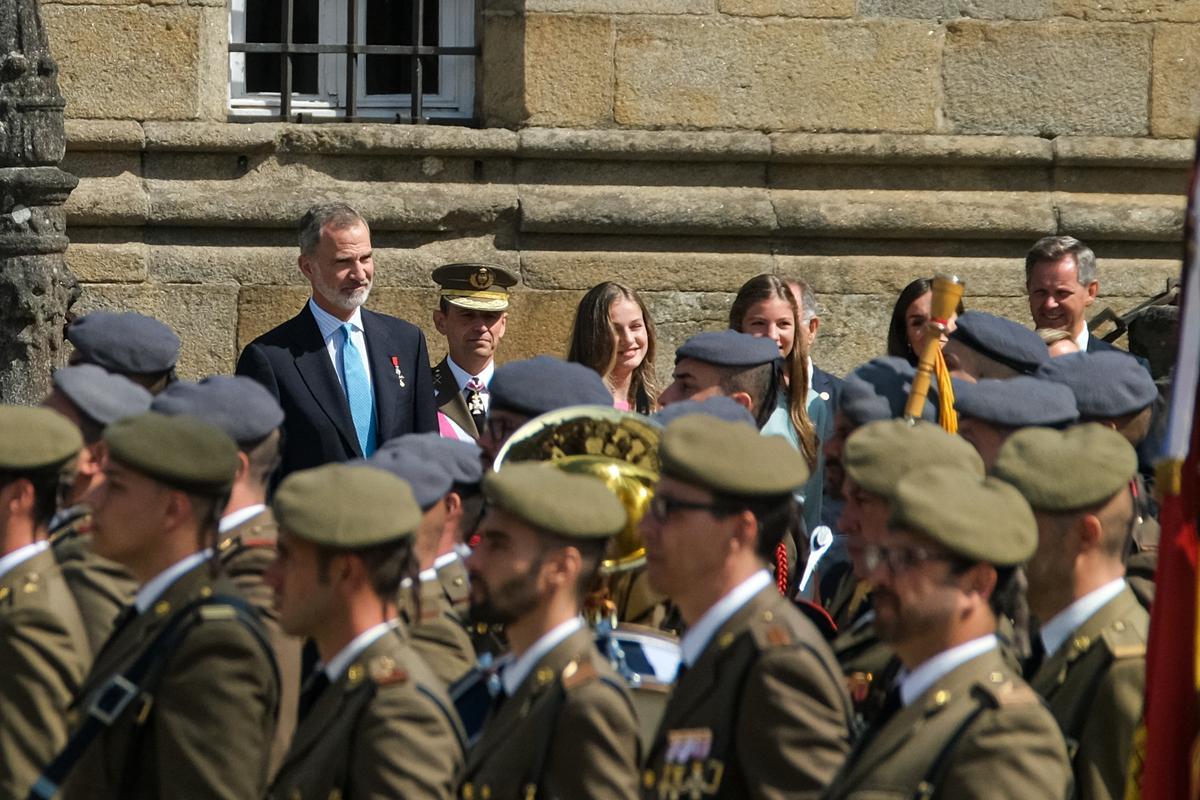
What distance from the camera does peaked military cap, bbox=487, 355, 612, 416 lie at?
598 centimetres

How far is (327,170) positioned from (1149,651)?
5973mm

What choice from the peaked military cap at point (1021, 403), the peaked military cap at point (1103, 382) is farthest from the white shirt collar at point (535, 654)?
the peaked military cap at point (1103, 382)

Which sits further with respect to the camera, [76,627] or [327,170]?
[327,170]

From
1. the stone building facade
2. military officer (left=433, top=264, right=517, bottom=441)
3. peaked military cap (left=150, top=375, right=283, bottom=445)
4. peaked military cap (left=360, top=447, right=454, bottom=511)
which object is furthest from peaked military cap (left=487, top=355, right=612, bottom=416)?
the stone building facade

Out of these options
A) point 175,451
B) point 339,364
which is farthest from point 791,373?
point 175,451

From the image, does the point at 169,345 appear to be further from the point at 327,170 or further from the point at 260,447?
the point at 327,170

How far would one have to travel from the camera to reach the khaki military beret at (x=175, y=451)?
4.47m

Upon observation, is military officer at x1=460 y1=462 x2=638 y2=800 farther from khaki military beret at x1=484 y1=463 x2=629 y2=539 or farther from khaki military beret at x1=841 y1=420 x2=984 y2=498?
khaki military beret at x1=841 y1=420 x2=984 y2=498

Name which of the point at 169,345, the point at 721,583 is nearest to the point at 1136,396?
the point at 721,583

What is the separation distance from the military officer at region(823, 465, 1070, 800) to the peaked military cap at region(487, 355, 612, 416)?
2.10 m

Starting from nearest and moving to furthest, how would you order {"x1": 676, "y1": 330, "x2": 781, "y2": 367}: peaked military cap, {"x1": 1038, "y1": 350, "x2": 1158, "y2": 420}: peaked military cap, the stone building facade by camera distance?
{"x1": 1038, "y1": 350, "x2": 1158, "y2": 420}: peaked military cap, {"x1": 676, "y1": 330, "x2": 781, "y2": 367}: peaked military cap, the stone building facade

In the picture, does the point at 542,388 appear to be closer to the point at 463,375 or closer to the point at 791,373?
the point at 791,373

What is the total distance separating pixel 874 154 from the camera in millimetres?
9461

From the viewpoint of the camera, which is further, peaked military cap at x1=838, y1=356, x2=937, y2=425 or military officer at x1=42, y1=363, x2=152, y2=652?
peaked military cap at x1=838, y1=356, x2=937, y2=425
